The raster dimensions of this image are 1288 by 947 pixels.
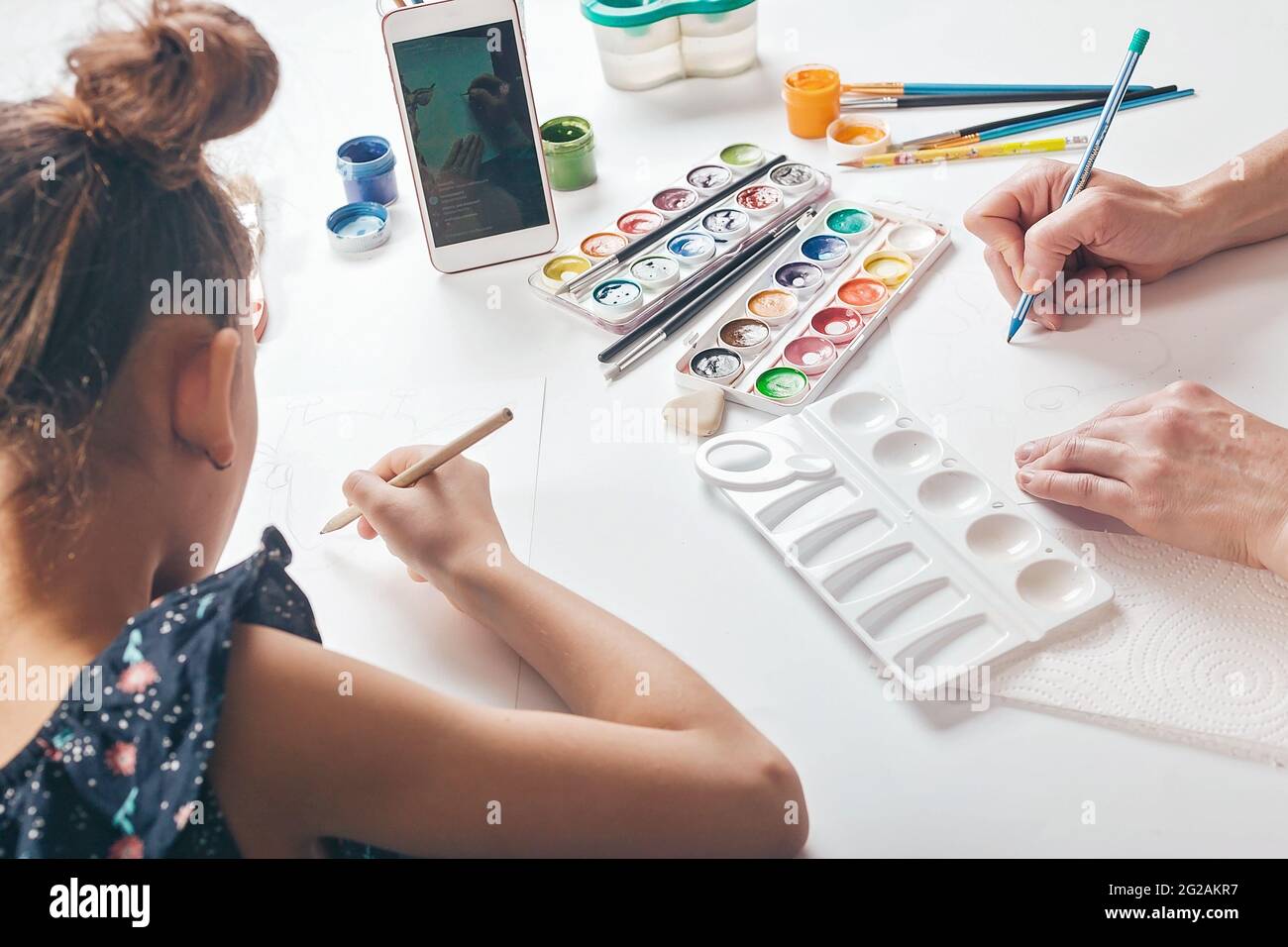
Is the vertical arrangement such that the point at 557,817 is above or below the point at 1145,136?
below

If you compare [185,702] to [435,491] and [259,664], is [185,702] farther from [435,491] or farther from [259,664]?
[435,491]

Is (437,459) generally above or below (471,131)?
below

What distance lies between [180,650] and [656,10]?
1.05 metres

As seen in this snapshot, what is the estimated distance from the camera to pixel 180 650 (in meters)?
0.64

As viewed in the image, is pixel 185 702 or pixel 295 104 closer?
pixel 185 702

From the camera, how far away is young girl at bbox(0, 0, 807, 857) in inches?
24.8

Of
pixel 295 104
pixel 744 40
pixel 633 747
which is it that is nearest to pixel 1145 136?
pixel 744 40

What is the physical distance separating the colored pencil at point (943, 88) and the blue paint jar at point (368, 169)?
0.54m

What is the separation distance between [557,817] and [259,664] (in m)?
0.19

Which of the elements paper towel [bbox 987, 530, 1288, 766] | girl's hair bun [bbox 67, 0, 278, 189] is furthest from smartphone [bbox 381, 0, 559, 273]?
paper towel [bbox 987, 530, 1288, 766]

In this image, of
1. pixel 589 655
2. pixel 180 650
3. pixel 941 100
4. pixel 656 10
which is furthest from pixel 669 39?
pixel 180 650

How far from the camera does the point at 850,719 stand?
0.76m

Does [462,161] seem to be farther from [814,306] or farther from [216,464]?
[216,464]

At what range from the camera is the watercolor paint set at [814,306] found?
103 centimetres
